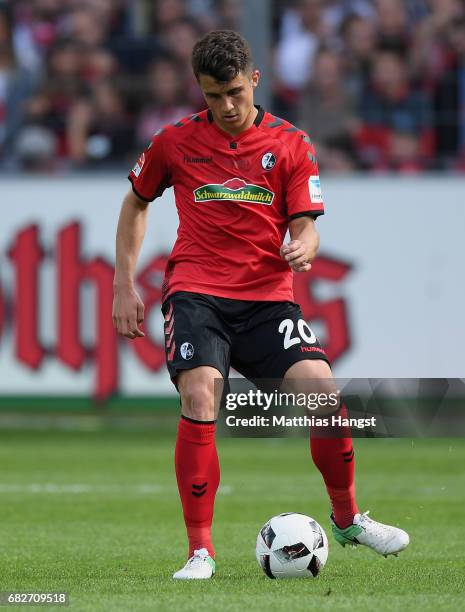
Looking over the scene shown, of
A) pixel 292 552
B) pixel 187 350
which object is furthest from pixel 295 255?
pixel 292 552

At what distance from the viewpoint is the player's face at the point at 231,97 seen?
223 inches

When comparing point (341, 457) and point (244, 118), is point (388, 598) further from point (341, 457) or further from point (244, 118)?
point (244, 118)

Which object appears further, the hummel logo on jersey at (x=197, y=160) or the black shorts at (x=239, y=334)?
the hummel logo on jersey at (x=197, y=160)

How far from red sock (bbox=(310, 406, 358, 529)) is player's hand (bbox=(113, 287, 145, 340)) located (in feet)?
2.79

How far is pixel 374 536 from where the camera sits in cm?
598

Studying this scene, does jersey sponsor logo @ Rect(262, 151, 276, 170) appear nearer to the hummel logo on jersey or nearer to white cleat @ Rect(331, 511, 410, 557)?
the hummel logo on jersey

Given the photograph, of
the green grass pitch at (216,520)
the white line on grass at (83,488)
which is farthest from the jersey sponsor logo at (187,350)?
the white line on grass at (83,488)

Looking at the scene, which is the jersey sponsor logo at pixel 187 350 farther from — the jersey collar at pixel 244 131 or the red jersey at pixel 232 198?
the jersey collar at pixel 244 131

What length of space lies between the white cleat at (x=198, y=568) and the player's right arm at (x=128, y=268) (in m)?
0.91

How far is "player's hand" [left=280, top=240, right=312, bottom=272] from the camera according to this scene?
5.52m

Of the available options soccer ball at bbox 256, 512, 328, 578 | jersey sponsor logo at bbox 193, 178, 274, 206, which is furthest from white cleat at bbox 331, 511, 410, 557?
jersey sponsor logo at bbox 193, 178, 274, 206

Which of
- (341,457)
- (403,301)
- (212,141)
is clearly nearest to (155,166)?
(212,141)

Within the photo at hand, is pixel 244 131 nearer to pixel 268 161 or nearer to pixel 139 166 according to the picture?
pixel 268 161

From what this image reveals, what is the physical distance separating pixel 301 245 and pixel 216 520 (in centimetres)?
286
